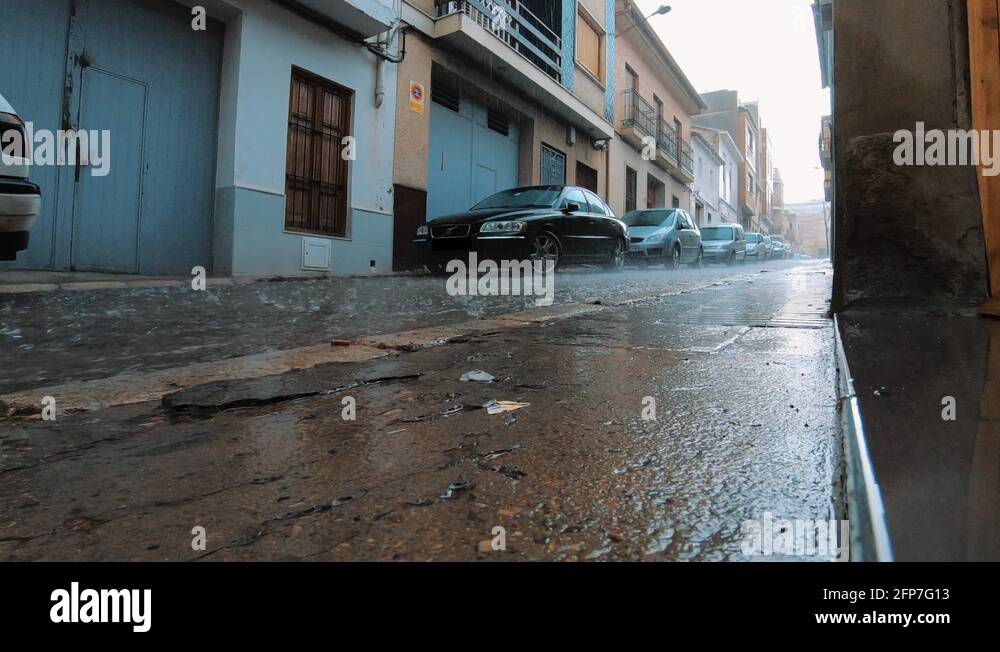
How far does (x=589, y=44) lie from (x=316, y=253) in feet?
37.6

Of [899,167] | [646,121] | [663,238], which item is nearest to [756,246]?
[646,121]

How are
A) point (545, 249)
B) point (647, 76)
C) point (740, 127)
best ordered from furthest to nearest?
point (740, 127)
point (647, 76)
point (545, 249)

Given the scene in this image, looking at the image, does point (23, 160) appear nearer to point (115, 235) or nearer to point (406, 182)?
point (115, 235)

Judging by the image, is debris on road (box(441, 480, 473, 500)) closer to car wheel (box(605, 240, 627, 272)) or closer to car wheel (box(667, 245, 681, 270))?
car wheel (box(605, 240, 627, 272))

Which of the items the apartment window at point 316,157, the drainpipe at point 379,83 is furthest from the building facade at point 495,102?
the apartment window at point 316,157

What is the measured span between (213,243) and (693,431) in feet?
24.0

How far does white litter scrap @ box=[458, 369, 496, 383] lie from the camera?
2.42 metres

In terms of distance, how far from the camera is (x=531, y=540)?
1055 mm

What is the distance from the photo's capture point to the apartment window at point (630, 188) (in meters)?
19.2

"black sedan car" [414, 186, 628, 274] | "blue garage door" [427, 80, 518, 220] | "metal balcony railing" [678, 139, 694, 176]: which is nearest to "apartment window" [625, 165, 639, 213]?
"metal balcony railing" [678, 139, 694, 176]

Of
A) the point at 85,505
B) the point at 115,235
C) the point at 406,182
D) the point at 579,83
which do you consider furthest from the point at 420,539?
the point at 579,83

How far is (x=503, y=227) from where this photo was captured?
26.0ft

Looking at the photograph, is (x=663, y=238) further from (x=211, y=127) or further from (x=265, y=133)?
(x=211, y=127)

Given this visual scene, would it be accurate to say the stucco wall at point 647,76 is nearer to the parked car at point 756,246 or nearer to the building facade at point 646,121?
the building facade at point 646,121
